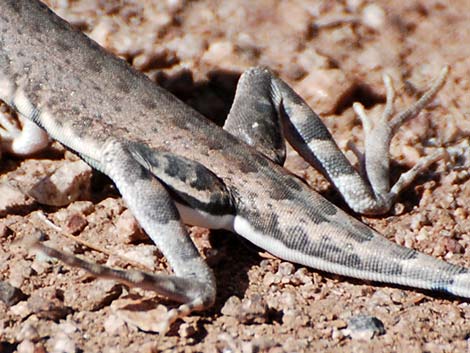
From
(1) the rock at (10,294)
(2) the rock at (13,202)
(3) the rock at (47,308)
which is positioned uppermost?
(3) the rock at (47,308)

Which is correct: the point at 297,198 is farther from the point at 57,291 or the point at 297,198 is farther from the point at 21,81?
the point at 21,81

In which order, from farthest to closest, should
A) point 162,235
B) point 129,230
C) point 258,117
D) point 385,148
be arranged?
point 385,148, point 258,117, point 129,230, point 162,235

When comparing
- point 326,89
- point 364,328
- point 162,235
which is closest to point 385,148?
point 326,89

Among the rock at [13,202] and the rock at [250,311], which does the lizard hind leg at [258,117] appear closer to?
the rock at [250,311]

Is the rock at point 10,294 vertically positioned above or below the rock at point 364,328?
below

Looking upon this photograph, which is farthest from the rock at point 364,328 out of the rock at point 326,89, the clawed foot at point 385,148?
the rock at point 326,89

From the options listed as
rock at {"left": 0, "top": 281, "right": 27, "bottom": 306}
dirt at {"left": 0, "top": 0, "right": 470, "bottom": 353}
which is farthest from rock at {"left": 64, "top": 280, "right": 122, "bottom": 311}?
rock at {"left": 0, "top": 281, "right": 27, "bottom": 306}

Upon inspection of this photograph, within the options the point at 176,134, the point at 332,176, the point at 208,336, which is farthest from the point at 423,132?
the point at 208,336

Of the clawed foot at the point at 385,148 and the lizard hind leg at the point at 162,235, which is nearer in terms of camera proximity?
the lizard hind leg at the point at 162,235

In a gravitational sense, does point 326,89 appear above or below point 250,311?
below

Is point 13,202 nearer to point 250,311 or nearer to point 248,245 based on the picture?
point 248,245
